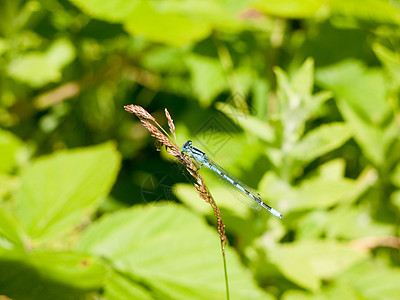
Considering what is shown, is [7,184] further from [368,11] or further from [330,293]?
[368,11]

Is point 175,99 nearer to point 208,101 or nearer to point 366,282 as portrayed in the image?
point 208,101

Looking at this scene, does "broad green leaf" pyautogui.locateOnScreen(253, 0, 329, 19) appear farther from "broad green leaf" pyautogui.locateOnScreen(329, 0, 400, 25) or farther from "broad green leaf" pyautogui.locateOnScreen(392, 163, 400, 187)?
"broad green leaf" pyautogui.locateOnScreen(392, 163, 400, 187)

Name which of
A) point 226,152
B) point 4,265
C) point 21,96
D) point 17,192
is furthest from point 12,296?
point 21,96

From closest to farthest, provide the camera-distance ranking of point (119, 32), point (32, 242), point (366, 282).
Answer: point (32, 242) < point (366, 282) < point (119, 32)

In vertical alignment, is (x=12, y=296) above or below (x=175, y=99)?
below

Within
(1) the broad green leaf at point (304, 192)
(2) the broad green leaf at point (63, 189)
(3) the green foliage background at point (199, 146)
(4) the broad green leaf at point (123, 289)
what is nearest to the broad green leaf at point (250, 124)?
(3) the green foliage background at point (199, 146)

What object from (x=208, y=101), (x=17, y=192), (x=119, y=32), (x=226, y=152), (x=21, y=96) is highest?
(x=119, y=32)

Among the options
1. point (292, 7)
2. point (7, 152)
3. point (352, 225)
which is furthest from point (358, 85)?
point (7, 152)
